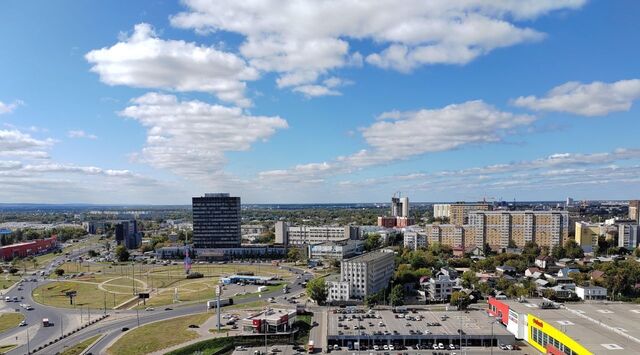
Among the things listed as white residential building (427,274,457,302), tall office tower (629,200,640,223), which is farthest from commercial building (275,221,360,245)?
tall office tower (629,200,640,223)

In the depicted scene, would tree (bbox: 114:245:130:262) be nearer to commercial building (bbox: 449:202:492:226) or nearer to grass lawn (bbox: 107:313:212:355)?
grass lawn (bbox: 107:313:212:355)

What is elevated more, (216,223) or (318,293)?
(216,223)

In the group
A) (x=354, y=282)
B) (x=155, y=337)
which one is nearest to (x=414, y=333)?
(x=354, y=282)

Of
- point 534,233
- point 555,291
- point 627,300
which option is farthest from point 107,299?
point 534,233

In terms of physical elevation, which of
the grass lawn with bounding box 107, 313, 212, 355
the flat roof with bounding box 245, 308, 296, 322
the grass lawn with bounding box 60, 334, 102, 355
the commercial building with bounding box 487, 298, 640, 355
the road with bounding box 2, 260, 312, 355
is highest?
the commercial building with bounding box 487, 298, 640, 355

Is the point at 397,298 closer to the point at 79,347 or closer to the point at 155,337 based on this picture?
the point at 155,337
